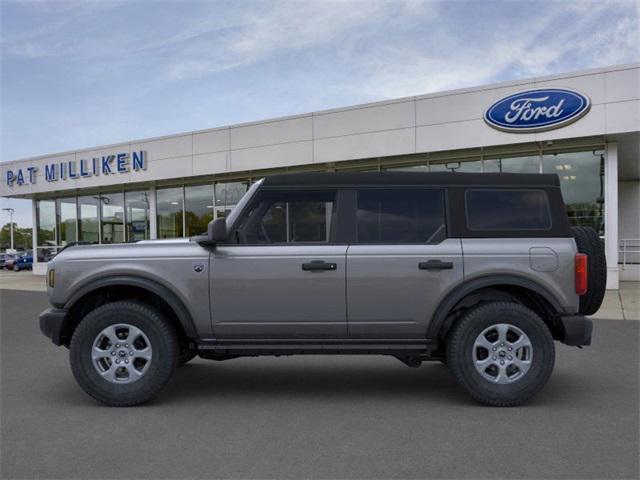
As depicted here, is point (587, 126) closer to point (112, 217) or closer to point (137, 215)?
point (137, 215)

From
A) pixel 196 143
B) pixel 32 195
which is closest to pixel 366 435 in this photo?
pixel 196 143

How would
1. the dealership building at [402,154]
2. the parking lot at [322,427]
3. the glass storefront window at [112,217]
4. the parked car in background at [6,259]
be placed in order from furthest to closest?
1. the parked car in background at [6,259]
2. the glass storefront window at [112,217]
3. the dealership building at [402,154]
4. the parking lot at [322,427]

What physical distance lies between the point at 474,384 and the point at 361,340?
3.16ft

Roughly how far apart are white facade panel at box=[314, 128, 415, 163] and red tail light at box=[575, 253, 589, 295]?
429 inches

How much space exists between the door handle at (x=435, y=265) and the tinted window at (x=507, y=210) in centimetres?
41

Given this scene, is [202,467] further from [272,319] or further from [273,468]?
[272,319]

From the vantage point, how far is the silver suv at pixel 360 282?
448 centimetres

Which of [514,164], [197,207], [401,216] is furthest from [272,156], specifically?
[401,216]

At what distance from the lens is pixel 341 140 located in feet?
52.6

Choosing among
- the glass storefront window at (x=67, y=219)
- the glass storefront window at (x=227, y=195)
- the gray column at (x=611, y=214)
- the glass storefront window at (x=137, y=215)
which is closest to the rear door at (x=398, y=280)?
the gray column at (x=611, y=214)

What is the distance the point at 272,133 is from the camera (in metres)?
17.2

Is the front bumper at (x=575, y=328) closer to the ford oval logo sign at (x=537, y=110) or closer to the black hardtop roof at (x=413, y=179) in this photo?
the black hardtop roof at (x=413, y=179)

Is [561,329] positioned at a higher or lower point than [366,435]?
higher

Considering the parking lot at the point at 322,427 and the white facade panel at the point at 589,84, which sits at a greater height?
the white facade panel at the point at 589,84
